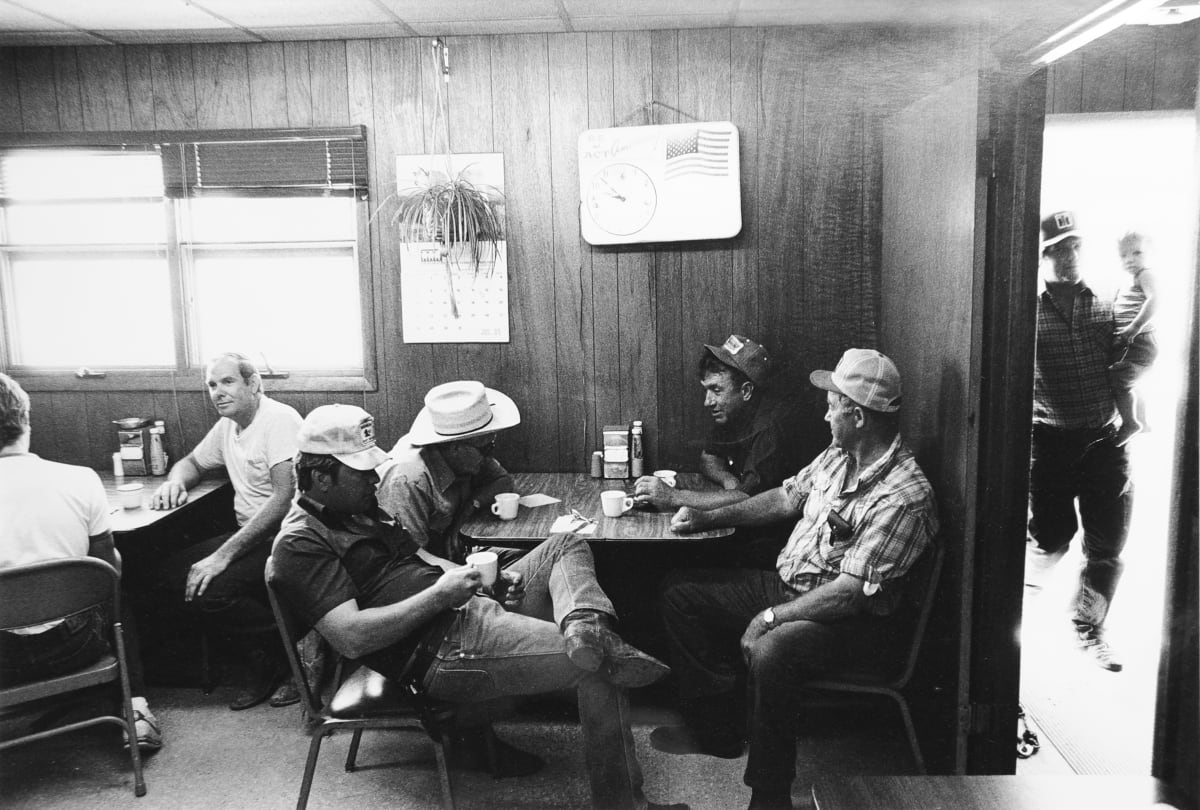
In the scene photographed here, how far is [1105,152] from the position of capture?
345 centimetres

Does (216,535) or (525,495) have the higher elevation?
(525,495)

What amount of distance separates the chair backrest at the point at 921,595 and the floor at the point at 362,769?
0.48 meters

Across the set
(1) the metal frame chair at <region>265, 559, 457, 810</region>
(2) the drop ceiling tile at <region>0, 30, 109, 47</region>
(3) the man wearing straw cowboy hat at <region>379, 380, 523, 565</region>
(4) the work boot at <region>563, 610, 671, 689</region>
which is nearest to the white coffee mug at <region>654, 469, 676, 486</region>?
(3) the man wearing straw cowboy hat at <region>379, 380, 523, 565</region>

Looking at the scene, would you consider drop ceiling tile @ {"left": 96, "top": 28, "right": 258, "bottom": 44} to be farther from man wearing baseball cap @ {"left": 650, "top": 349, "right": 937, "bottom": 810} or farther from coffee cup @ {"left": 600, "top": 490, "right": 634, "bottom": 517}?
man wearing baseball cap @ {"left": 650, "top": 349, "right": 937, "bottom": 810}

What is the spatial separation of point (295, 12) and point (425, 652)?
2.55 m

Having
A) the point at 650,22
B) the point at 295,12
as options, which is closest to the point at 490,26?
the point at 650,22

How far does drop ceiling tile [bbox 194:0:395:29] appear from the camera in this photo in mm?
3164

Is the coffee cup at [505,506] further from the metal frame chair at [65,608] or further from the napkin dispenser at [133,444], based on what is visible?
the napkin dispenser at [133,444]

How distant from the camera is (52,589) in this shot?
7.50 ft

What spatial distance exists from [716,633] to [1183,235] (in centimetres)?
196

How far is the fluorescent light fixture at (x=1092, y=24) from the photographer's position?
184 centimetres

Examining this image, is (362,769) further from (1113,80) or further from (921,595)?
(1113,80)

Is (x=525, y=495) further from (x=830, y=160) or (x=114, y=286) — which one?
(x=114, y=286)

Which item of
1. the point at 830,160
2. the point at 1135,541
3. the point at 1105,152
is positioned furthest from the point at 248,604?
the point at 1105,152
